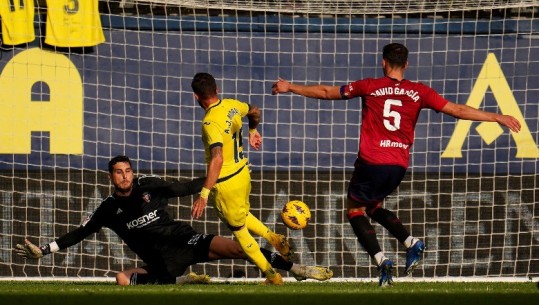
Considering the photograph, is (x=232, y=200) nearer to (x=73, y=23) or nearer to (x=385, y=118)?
(x=385, y=118)

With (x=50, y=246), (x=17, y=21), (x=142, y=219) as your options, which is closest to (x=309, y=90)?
(x=142, y=219)

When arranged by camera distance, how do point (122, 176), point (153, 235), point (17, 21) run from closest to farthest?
point (122, 176) → point (153, 235) → point (17, 21)

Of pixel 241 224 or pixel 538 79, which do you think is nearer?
pixel 241 224

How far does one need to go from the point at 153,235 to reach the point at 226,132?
1200mm

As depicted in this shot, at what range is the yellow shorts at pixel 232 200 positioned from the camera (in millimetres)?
9406

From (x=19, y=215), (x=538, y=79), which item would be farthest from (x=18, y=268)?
(x=538, y=79)

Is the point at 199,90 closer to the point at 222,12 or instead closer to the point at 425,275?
the point at 222,12

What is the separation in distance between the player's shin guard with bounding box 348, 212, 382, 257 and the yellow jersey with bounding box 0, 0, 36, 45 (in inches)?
210

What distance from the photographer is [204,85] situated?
9.23 meters

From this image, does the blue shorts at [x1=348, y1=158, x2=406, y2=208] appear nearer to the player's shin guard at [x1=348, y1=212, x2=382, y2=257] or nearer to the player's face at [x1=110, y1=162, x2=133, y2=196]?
the player's shin guard at [x1=348, y1=212, x2=382, y2=257]

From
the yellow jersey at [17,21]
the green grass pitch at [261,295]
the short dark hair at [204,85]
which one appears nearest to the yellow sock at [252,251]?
the green grass pitch at [261,295]

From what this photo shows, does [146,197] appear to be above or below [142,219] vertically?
above

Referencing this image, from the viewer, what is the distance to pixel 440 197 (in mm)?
12648

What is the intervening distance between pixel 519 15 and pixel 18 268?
241 inches
